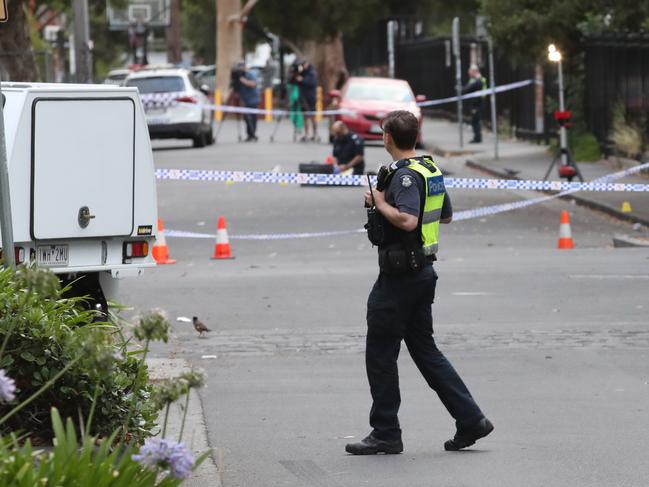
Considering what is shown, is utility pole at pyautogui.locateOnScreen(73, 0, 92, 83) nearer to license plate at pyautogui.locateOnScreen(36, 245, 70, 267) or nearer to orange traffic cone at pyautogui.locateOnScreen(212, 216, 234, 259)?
orange traffic cone at pyautogui.locateOnScreen(212, 216, 234, 259)

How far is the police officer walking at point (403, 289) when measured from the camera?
24.3ft

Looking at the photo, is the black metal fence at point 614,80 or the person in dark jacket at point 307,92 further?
the person in dark jacket at point 307,92

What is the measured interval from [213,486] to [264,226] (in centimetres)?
1343

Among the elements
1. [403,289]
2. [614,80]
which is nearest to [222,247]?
[403,289]

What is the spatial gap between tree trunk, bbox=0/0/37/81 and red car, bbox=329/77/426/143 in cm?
749

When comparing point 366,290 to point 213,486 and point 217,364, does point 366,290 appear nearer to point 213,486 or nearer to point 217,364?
point 217,364

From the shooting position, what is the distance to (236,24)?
52.2 meters

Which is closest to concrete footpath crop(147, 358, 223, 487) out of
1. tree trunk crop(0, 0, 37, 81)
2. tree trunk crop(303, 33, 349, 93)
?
tree trunk crop(0, 0, 37, 81)

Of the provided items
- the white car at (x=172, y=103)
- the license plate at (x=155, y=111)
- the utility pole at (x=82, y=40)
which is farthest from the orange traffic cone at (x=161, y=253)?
the license plate at (x=155, y=111)

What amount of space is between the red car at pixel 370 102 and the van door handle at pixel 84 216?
70.8ft

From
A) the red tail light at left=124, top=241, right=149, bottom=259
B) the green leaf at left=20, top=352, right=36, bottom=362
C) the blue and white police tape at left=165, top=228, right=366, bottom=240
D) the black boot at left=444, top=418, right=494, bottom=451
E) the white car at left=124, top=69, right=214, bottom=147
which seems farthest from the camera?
the white car at left=124, top=69, right=214, bottom=147

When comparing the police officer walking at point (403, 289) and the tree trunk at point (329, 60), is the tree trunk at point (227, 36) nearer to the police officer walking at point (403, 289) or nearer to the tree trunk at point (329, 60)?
the tree trunk at point (329, 60)

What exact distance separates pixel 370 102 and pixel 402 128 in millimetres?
27625

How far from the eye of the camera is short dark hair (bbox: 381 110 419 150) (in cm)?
745
